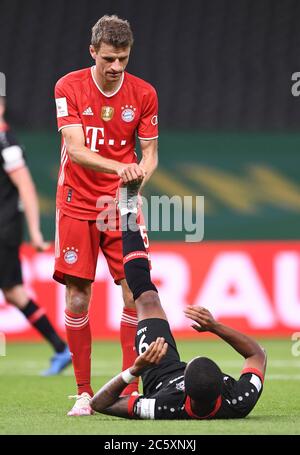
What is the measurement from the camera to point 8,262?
8539 millimetres

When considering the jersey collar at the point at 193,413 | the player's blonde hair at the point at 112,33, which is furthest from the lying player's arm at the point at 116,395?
the player's blonde hair at the point at 112,33

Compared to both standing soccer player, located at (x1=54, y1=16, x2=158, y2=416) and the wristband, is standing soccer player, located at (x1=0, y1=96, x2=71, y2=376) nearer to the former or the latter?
standing soccer player, located at (x1=54, y1=16, x2=158, y2=416)

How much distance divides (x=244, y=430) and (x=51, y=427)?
88cm

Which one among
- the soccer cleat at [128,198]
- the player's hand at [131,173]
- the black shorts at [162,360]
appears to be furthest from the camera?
the soccer cleat at [128,198]

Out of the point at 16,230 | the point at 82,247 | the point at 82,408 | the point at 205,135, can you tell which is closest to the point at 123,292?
the point at 82,247

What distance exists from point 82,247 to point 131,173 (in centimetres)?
69

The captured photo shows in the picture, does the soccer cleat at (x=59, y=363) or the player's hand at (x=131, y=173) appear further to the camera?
the soccer cleat at (x=59, y=363)

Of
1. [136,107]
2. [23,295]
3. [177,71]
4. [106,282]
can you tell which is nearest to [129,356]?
[136,107]

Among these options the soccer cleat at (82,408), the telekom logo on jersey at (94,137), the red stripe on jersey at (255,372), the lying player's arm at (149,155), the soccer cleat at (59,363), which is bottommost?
the soccer cleat at (59,363)

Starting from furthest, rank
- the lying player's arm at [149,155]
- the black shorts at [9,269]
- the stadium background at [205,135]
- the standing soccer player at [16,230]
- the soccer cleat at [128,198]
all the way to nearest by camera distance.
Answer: the stadium background at [205,135] → the black shorts at [9,269] → the standing soccer player at [16,230] → the lying player's arm at [149,155] → the soccer cleat at [128,198]

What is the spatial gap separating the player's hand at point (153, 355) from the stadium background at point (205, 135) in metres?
5.68

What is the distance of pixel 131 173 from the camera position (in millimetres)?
5508

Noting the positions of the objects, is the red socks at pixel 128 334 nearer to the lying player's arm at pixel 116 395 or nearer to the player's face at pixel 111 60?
the lying player's arm at pixel 116 395

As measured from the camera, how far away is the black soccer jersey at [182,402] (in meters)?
5.13
